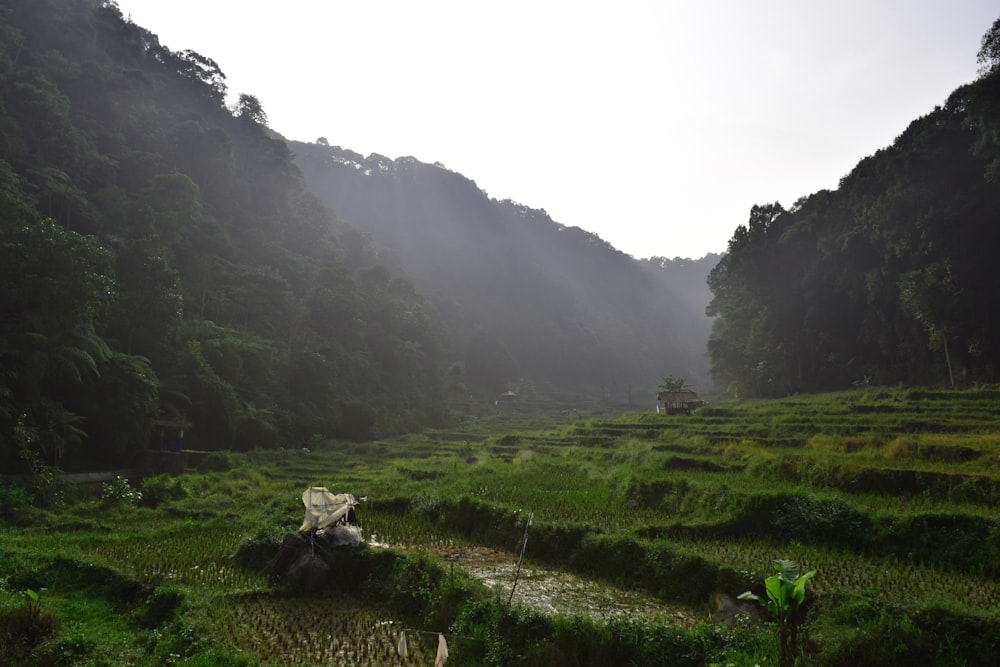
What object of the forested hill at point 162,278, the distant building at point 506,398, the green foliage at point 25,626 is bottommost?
the distant building at point 506,398

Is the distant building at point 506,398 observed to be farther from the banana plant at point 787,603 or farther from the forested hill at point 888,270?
the banana plant at point 787,603

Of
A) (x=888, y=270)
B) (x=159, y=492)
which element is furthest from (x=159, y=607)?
(x=888, y=270)

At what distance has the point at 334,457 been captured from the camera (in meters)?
30.7

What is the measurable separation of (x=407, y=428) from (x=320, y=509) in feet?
117

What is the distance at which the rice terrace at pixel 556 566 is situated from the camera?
633 cm

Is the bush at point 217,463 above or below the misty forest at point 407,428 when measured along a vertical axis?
below

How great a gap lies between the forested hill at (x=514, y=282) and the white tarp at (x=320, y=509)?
65.3m

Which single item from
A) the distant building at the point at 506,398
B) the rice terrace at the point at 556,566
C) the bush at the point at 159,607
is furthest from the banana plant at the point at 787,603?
the distant building at the point at 506,398

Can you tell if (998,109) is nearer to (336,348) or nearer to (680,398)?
(680,398)

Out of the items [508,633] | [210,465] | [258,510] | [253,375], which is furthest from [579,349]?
[508,633]

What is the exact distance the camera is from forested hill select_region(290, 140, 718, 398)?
90.2 metres

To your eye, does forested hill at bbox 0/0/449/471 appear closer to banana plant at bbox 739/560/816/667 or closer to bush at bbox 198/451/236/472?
bush at bbox 198/451/236/472

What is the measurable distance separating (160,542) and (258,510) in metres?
3.69

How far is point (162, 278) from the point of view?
28.2 metres
